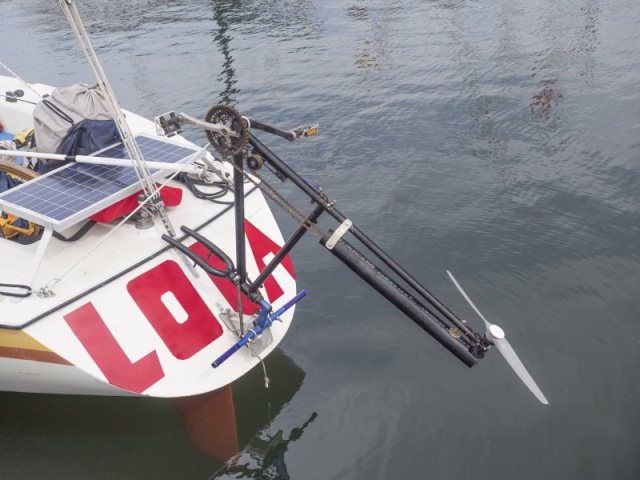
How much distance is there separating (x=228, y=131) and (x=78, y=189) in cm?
197

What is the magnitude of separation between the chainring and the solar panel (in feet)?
3.90

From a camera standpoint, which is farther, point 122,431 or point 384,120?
point 384,120

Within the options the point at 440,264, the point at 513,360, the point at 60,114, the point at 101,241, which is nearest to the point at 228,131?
the point at 101,241

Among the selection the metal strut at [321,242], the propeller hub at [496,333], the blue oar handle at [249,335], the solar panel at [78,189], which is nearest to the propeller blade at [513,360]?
the propeller hub at [496,333]

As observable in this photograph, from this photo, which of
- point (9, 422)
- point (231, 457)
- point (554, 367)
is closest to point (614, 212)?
point (554, 367)

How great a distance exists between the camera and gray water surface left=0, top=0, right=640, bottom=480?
548 cm

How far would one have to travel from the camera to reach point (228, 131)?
453 cm

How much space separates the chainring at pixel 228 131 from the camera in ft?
14.6

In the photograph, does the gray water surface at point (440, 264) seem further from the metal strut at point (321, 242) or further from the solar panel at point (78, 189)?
the solar panel at point (78, 189)

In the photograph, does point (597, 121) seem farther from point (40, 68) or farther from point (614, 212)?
point (40, 68)

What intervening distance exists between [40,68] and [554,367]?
18.4 m

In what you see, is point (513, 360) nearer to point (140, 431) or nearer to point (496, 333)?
point (496, 333)

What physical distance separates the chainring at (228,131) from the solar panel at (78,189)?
119 centimetres

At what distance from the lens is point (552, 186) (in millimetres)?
9203
